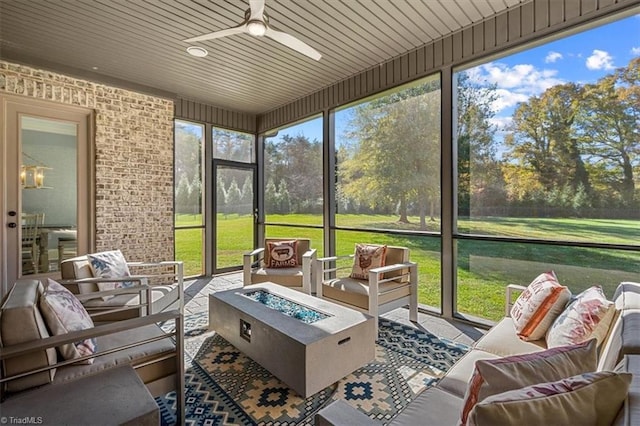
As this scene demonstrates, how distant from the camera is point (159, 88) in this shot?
4.81m

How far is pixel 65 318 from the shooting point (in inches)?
64.8

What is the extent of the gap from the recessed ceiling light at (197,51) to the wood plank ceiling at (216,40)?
7cm

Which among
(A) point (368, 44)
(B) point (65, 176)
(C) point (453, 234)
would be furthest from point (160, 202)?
(C) point (453, 234)

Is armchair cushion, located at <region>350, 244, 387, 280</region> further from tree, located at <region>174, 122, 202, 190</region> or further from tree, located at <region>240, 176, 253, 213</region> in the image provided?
tree, located at <region>174, 122, 202, 190</region>

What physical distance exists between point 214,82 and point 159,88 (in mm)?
945

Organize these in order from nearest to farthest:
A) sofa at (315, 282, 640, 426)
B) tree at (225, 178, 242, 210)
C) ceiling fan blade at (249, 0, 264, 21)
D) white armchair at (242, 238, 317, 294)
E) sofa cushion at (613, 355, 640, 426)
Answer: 1. sofa cushion at (613, 355, 640, 426)
2. sofa at (315, 282, 640, 426)
3. ceiling fan blade at (249, 0, 264, 21)
4. white armchair at (242, 238, 317, 294)
5. tree at (225, 178, 242, 210)

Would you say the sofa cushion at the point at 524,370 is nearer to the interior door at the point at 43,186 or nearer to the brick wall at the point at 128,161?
the brick wall at the point at 128,161

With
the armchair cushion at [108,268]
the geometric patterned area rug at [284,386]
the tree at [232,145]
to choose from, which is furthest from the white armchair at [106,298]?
the tree at [232,145]

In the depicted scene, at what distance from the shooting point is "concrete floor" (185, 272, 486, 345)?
308 centimetres

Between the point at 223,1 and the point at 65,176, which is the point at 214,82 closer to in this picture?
the point at 223,1

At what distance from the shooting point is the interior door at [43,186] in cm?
376

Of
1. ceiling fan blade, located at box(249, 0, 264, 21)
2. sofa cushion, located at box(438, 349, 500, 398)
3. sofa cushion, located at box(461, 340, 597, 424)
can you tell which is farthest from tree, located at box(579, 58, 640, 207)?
ceiling fan blade, located at box(249, 0, 264, 21)

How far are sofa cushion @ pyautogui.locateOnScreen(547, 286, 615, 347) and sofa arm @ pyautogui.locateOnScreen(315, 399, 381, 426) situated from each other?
125cm

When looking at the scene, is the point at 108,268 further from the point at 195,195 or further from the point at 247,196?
the point at 247,196
